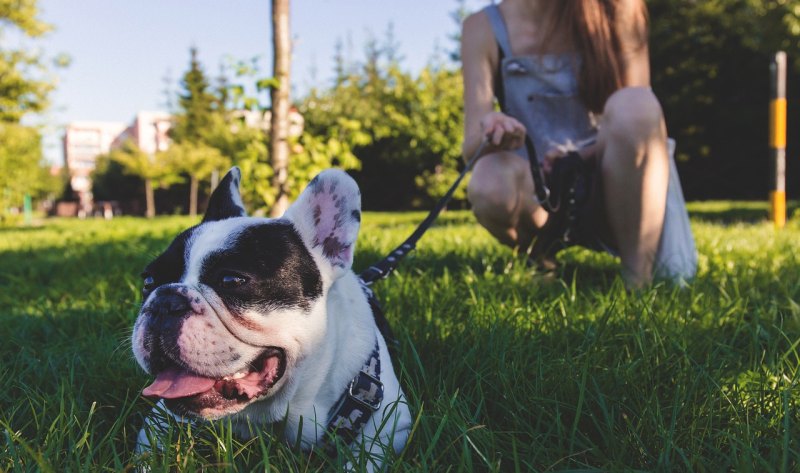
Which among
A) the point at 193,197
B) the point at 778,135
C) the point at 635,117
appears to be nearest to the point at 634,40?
the point at 635,117

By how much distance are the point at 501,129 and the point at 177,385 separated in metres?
1.67

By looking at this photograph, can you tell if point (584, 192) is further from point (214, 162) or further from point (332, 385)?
point (214, 162)

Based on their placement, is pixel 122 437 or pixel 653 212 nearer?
pixel 122 437

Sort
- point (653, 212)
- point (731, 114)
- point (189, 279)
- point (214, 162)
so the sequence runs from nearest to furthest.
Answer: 1. point (189, 279)
2. point (653, 212)
3. point (731, 114)
4. point (214, 162)

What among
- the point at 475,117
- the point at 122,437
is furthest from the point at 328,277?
the point at 475,117

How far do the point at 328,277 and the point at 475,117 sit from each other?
5.53ft

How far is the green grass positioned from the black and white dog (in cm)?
8

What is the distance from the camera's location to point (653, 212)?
281 centimetres

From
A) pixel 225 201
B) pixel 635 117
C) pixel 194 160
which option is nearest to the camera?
pixel 225 201

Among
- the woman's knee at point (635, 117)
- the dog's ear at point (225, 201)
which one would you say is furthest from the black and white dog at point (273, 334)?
the woman's knee at point (635, 117)

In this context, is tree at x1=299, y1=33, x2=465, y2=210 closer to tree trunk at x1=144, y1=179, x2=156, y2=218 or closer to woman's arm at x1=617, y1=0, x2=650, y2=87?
woman's arm at x1=617, y1=0, x2=650, y2=87

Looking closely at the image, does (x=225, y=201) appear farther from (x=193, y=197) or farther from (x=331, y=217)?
(x=193, y=197)

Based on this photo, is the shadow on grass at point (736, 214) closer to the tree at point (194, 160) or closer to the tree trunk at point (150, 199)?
the tree at point (194, 160)

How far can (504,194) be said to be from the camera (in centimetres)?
291
